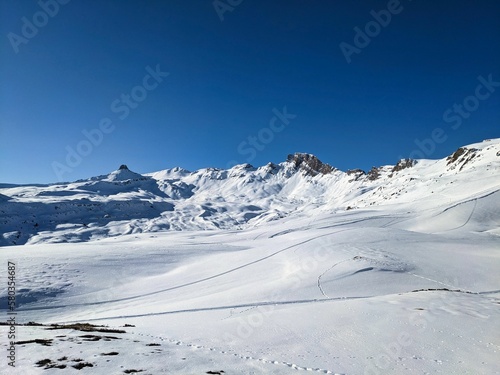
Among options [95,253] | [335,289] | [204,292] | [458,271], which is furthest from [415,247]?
[95,253]

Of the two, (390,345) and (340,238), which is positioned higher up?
(340,238)

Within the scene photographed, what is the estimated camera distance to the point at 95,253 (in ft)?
155

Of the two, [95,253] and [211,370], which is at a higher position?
[95,253]

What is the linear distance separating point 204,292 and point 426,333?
840 inches

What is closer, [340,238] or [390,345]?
[390,345]

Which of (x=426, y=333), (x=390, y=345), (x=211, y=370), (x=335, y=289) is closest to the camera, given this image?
(x=211, y=370)

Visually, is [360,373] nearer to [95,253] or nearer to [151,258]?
[151,258]

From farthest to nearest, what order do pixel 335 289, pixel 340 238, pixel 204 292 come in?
pixel 340 238
pixel 204 292
pixel 335 289

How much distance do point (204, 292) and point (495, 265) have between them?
33415 mm

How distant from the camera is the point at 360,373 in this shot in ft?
38.4

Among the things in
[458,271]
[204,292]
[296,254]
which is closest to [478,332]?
[458,271]

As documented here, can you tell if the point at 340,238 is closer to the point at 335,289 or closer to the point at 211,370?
the point at 335,289

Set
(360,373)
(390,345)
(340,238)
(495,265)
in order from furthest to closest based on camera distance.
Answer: (340,238), (495,265), (390,345), (360,373)

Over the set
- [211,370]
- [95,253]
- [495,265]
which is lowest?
[495,265]
